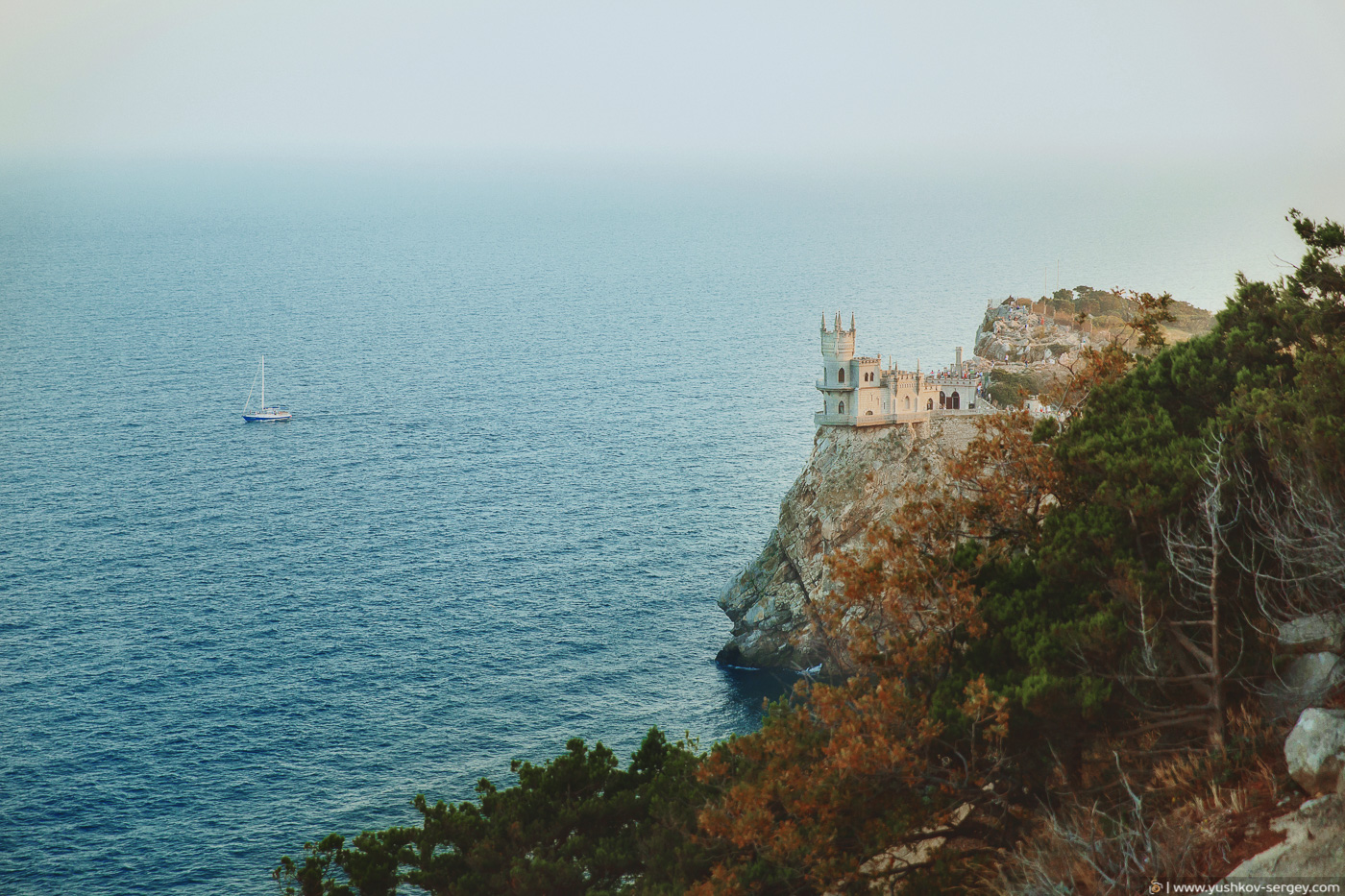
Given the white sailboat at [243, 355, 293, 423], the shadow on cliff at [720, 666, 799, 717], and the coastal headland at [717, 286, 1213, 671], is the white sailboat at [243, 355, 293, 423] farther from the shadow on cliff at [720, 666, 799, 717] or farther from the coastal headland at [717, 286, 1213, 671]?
the shadow on cliff at [720, 666, 799, 717]

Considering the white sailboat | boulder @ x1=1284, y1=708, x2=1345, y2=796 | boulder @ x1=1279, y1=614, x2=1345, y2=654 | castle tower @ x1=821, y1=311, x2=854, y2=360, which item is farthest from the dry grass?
the white sailboat

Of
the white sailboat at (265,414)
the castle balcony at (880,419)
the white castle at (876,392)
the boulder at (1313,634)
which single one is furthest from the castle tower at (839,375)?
the white sailboat at (265,414)

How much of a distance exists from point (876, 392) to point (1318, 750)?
2682 inches

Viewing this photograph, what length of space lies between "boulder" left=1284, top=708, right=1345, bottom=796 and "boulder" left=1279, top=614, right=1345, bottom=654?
275 cm

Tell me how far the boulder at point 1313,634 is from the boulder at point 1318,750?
2.75 m

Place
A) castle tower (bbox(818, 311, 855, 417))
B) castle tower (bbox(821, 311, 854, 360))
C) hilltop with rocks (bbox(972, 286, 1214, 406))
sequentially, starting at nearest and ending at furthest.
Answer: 1. castle tower (bbox(818, 311, 855, 417))
2. castle tower (bbox(821, 311, 854, 360))
3. hilltop with rocks (bbox(972, 286, 1214, 406))

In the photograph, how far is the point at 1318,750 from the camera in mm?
18266

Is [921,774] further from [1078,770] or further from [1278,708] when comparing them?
[1278,708]

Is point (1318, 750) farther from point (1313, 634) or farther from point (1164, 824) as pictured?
point (1313, 634)

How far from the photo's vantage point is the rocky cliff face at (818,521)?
77750 mm

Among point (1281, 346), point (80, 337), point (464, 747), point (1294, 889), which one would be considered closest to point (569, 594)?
point (464, 747)

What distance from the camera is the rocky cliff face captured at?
255ft

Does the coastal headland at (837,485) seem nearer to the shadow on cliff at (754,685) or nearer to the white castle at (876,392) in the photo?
the white castle at (876,392)

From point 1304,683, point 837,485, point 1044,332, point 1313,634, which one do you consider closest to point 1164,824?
point 1304,683
